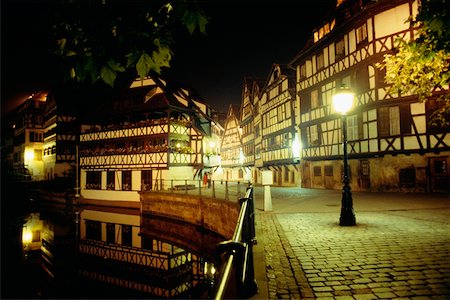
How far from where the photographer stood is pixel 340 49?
25.0m

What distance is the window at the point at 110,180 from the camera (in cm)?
3117

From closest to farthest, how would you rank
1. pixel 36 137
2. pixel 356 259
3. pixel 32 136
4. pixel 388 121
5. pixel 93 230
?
pixel 356 259 < pixel 388 121 < pixel 93 230 < pixel 32 136 < pixel 36 137

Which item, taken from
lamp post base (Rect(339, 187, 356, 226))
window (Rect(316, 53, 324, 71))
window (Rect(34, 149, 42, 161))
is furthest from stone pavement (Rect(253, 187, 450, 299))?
window (Rect(34, 149, 42, 161))

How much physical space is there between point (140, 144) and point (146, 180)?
13.0ft

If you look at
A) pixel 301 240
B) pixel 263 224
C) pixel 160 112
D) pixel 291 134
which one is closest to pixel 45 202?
pixel 160 112

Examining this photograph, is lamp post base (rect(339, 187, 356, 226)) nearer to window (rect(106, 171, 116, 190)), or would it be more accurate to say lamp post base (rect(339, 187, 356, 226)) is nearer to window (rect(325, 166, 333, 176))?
window (rect(325, 166, 333, 176))

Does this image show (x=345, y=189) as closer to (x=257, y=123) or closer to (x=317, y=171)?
(x=317, y=171)

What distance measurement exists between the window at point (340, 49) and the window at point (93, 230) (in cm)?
2230

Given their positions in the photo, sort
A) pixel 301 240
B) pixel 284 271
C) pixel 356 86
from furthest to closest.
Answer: pixel 356 86
pixel 301 240
pixel 284 271

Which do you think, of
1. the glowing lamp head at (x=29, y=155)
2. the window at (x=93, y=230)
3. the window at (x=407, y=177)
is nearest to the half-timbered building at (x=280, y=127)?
the window at (x=407, y=177)

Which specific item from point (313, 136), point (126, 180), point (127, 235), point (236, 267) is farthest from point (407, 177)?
point (126, 180)

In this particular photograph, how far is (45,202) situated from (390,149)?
35.9 metres

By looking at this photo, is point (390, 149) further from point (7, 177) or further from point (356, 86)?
point (7, 177)

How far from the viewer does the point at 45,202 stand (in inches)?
1441
